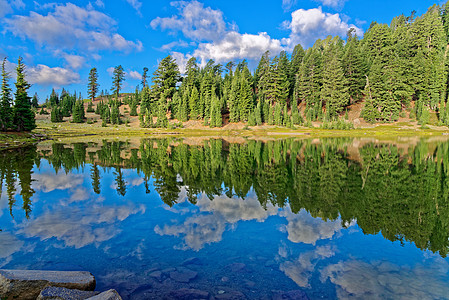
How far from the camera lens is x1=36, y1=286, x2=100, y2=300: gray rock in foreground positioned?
4383mm

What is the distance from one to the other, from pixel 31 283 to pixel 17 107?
184ft

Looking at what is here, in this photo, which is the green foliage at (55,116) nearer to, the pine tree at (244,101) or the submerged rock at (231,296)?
the pine tree at (244,101)

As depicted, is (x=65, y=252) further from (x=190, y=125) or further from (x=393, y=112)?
(x=393, y=112)

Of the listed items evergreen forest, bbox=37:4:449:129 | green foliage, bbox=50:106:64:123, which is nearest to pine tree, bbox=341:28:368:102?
evergreen forest, bbox=37:4:449:129

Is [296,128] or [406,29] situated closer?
[296,128]

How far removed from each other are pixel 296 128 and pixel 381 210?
59.9 metres

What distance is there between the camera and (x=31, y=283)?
4.91 m

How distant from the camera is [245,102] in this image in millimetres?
73688

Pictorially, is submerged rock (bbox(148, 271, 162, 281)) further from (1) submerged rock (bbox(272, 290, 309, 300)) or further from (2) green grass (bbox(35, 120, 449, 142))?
(2) green grass (bbox(35, 120, 449, 142))

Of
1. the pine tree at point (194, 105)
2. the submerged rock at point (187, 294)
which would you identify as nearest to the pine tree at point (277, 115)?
the pine tree at point (194, 105)

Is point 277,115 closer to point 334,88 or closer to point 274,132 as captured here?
point 274,132

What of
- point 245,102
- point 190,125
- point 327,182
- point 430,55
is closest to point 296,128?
point 245,102

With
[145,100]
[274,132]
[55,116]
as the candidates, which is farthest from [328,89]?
[55,116]

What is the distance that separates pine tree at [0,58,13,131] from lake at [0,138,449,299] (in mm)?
37909
